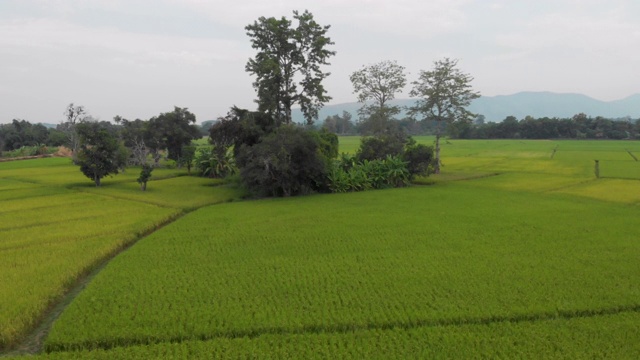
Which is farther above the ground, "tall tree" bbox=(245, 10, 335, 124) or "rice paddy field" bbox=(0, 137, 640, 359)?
"tall tree" bbox=(245, 10, 335, 124)

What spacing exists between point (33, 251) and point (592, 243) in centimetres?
1836

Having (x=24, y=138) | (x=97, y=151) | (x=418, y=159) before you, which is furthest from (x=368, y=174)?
(x=24, y=138)

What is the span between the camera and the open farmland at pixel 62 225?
9.98 m

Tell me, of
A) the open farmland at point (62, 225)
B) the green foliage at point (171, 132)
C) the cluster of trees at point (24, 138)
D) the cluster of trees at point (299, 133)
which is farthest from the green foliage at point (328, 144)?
the cluster of trees at point (24, 138)

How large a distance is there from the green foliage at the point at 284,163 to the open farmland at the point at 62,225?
2.35 m

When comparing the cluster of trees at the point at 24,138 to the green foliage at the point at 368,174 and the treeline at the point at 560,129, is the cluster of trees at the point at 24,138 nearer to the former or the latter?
the treeline at the point at 560,129

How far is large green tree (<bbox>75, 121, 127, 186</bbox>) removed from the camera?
26656 millimetres

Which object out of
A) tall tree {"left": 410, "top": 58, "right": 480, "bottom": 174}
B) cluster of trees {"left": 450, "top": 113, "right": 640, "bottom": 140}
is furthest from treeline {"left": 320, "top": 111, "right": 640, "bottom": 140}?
tall tree {"left": 410, "top": 58, "right": 480, "bottom": 174}

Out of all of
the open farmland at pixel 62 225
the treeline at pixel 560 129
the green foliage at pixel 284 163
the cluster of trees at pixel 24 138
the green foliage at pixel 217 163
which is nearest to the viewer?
the open farmland at pixel 62 225

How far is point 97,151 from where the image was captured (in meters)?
26.8

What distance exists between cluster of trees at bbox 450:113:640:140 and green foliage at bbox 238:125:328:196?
2507 inches

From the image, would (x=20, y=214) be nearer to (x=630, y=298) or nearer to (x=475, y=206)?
(x=475, y=206)

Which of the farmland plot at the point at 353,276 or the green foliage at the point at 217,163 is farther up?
the green foliage at the point at 217,163

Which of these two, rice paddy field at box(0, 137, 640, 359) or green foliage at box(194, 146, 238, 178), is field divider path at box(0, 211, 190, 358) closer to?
rice paddy field at box(0, 137, 640, 359)
